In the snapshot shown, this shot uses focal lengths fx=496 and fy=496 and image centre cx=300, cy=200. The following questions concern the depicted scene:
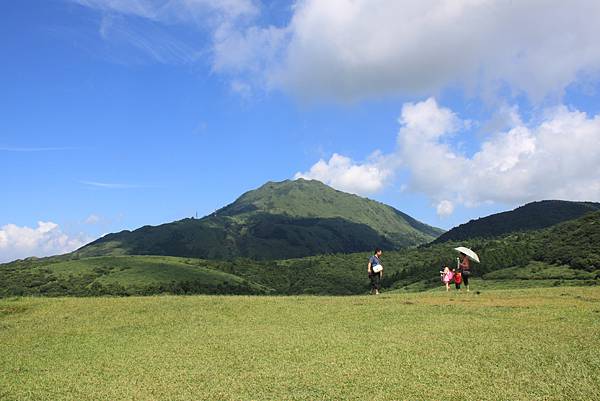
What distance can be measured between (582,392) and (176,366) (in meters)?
13.3

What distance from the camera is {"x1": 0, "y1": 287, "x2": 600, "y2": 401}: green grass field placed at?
48.6 ft

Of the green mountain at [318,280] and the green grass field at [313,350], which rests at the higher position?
the green mountain at [318,280]

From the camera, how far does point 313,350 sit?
19844mm

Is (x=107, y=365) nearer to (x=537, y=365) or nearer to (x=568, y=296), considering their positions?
(x=537, y=365)

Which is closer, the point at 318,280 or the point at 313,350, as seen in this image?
the point at 313,350

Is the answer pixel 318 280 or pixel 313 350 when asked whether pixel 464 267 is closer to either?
pixel 313 350

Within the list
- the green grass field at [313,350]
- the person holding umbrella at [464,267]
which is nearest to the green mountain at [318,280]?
the person holding umbrella at [464,267]

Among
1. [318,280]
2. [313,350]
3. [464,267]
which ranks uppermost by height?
[318,280]

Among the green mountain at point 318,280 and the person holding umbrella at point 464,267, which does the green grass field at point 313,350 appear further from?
the green mountain at point 318,280

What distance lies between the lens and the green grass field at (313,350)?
14.8 metres

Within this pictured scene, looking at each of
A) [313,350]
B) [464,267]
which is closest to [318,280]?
[464,267]

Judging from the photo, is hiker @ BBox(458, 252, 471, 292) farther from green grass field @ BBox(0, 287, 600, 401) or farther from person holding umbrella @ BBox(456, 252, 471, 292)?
green grass field @ BBox(0, 287, 600, 401)

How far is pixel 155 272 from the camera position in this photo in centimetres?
15650

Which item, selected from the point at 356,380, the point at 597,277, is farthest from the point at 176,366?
the point at 597,277
